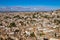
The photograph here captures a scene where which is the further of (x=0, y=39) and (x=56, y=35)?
(x=56, y=35)

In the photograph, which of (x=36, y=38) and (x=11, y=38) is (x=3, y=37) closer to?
(x=11, y=38)

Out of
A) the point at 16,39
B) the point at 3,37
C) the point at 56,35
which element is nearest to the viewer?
the point at 16,39

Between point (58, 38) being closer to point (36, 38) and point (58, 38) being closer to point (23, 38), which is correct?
point (36, 38)

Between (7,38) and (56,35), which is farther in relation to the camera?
(56,35)

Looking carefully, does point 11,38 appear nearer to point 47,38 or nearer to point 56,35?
point 47,38

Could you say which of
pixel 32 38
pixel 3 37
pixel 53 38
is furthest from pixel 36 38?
pixel 3 37

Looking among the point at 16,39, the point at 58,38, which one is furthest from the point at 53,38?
the point at 16,39

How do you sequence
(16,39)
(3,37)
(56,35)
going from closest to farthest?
(16,39)
(3,37)
(56,35)
